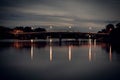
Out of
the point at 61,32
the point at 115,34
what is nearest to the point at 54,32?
the point at 61,32

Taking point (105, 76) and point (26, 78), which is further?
point (105, 76)

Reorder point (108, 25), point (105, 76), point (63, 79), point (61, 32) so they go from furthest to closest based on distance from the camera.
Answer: point (108, 25)
point (61, 32)
point (105, 76)
point (63, 79)

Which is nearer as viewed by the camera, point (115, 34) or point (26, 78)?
point (26, 78)

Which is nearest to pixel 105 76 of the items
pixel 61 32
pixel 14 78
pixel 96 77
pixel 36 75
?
pixel 96 77

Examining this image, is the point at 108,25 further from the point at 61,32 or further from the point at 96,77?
the point at 96,77

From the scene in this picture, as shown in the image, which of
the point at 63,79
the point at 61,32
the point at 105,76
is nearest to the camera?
the point at 63,79

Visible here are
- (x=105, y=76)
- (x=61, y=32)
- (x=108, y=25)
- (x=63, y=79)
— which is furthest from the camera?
(x=108, y=25)

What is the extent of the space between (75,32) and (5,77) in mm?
95007

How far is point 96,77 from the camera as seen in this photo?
19406 mm

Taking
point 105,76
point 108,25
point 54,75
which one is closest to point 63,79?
point 54,75

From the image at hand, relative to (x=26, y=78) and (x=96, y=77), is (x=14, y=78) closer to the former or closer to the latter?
(x=26, y=78)

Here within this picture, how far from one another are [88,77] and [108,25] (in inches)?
6046

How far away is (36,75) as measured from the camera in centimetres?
2036

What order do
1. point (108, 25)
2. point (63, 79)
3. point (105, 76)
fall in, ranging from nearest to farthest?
point (63, 79) < point (105, 76) < point (108, 25)
